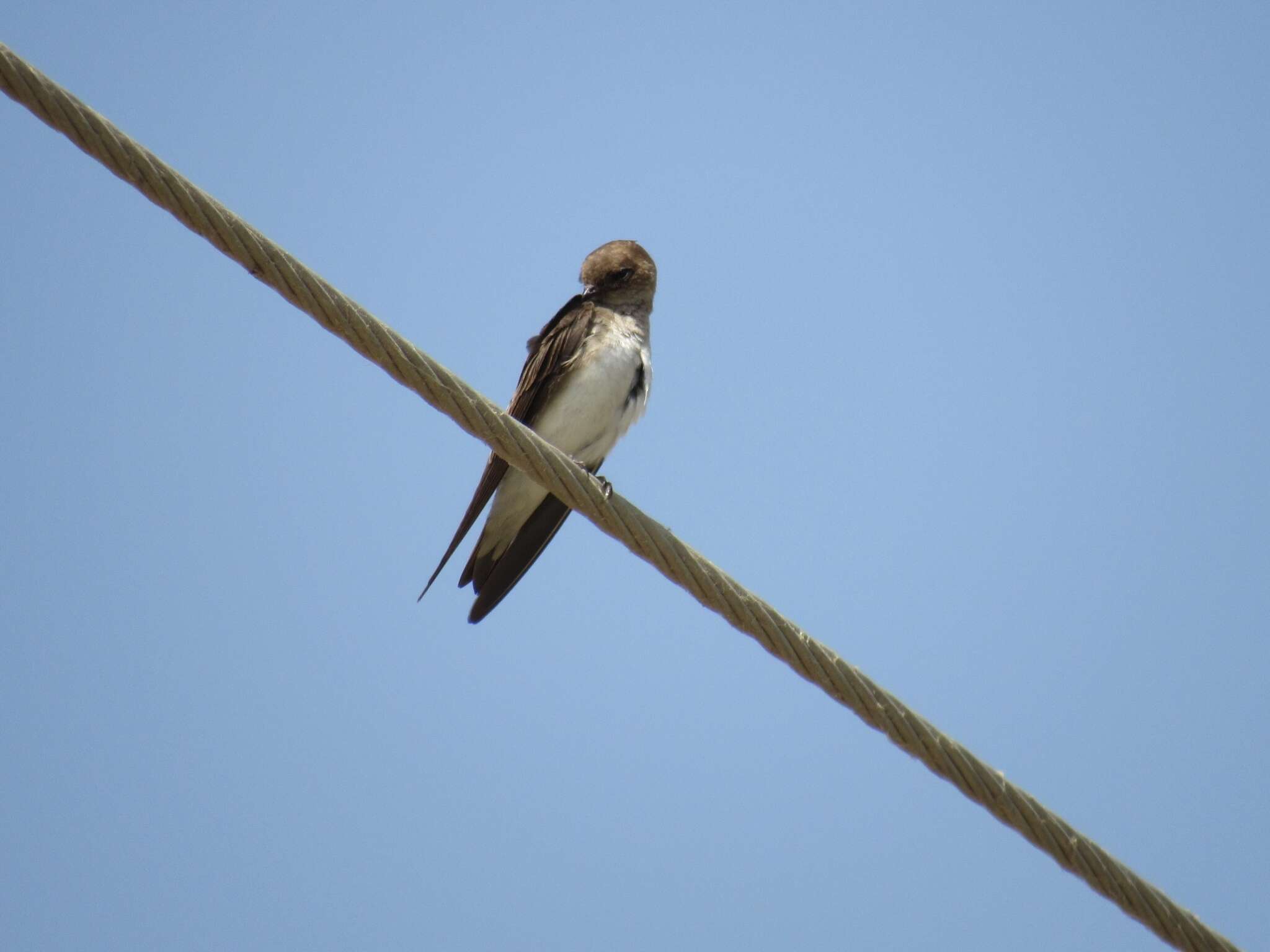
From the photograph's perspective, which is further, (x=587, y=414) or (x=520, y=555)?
(x=520, y=555)

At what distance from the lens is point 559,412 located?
7.00 m

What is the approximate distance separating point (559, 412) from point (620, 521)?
2.84 meters

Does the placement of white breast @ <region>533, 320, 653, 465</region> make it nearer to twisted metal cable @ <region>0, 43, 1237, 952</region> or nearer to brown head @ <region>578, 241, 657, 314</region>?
brown head @ <region>578, 241, 657, 314</region>

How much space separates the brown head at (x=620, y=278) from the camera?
7754 millimetres

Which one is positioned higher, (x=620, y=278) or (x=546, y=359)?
(x=620, y=278)

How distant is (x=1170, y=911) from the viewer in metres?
3.76

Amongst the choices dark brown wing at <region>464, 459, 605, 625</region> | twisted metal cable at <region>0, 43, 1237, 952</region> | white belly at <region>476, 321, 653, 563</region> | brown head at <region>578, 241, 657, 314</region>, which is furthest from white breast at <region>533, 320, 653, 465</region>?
twisted metal cable at <region>0, 43, 1237, 952</region>

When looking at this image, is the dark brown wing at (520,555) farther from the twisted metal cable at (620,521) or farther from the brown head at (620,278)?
the twisted metal cable at (620,521)

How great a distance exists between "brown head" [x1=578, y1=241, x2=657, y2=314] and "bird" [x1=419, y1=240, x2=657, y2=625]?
36 centimetres

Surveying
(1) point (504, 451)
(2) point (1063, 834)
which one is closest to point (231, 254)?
(1) point (504, 451)

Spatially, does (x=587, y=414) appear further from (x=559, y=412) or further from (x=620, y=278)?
(x=620, y=278)

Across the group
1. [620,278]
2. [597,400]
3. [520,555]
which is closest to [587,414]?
[597,400]

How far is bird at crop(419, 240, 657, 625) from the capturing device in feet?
22.7

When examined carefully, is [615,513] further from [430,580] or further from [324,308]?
[430,580]
